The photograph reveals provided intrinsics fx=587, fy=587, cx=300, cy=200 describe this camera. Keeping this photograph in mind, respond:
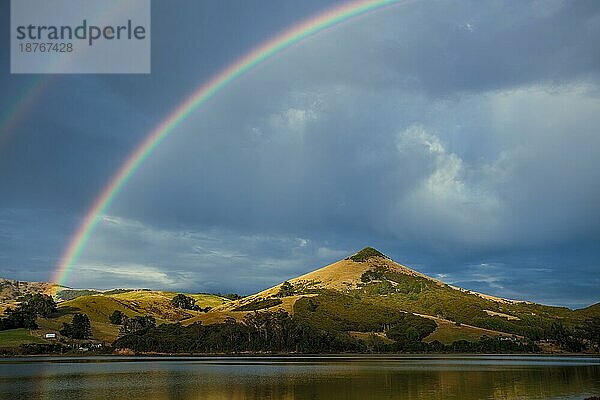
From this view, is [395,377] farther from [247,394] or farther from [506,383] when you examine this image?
[247,394]

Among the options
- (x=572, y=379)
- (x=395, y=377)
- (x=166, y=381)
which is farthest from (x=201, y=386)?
(x=572, y=379)

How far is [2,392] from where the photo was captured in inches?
3433

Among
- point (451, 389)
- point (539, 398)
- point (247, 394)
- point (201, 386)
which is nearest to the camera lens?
point (539, 398)

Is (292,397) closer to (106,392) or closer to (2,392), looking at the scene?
(106,392)

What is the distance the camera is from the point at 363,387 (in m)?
92.3

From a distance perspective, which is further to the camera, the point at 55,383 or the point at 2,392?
the point at 55,383

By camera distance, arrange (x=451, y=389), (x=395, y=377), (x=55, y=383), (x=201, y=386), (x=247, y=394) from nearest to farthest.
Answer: (x=247, y=394) → (x=451, y=389) → (x=201, y=386) → (x=55, y=383) → (x=395, y=377)

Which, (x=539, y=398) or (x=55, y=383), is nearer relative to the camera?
(x=539, y=398)

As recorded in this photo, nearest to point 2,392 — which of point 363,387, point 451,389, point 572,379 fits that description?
point 363,387

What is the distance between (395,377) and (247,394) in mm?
40239

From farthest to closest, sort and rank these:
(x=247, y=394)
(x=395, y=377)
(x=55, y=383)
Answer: (x=395, y=377)
(x=55, y=383)
(x=247, y=394)

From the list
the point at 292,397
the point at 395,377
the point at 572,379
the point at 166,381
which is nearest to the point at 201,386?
the point at 166,381

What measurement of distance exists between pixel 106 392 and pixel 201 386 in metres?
17.0

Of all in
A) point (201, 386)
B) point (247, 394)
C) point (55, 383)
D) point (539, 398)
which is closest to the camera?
point (539, 398)
